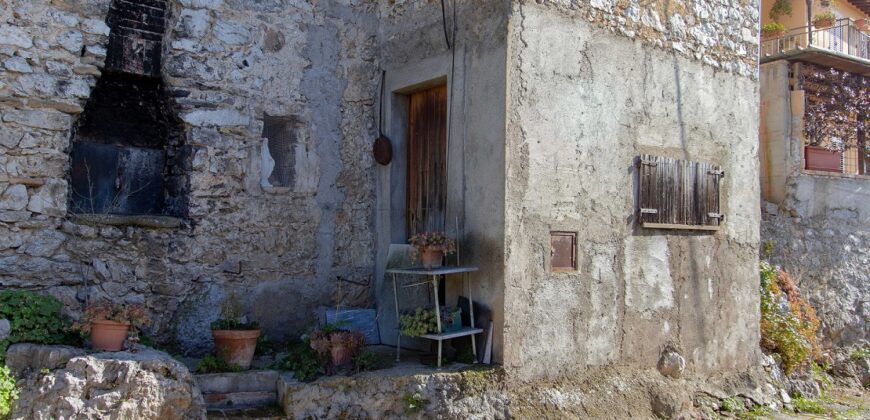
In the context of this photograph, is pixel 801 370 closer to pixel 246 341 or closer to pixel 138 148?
pixel 246 341

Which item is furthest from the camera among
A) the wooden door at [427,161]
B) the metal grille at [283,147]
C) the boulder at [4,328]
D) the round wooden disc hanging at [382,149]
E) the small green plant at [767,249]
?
the small green plant at [767,249]

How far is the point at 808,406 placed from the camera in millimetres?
8328

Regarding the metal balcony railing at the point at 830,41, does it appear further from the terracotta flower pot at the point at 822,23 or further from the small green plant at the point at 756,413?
the small green plant at the point at 756,413

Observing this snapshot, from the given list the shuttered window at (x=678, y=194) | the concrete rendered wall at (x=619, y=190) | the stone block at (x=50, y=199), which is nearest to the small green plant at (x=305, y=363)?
the concrete rendered wall at (x=619, y=190)

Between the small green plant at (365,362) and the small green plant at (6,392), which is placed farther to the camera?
the small green plant at (365,362)

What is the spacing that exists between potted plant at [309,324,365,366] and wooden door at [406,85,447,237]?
1491mm

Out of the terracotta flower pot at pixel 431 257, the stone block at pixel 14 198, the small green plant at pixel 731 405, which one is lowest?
the small green plant at pixel 731 405

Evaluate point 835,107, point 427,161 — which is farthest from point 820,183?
point 427,161

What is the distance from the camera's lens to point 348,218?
740cm

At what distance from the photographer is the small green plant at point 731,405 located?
7.73 m

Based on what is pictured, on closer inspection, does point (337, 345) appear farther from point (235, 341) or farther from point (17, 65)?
point (17, 65)

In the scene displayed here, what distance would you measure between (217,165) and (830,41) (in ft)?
47.0

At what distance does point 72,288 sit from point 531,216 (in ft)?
12.3

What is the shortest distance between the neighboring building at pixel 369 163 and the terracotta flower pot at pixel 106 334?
0.94 metres
